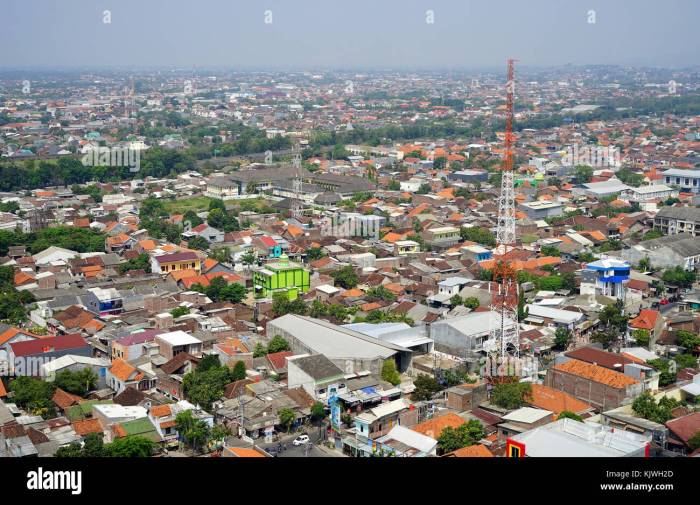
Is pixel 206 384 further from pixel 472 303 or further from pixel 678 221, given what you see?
pixel 678 221

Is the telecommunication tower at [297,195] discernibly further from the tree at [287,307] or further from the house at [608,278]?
the house at [608,278]

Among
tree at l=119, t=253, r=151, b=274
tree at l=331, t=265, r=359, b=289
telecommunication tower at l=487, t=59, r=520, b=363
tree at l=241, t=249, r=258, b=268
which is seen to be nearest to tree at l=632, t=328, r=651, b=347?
telecommunication tower at l=487, t=59, r=520, b=363

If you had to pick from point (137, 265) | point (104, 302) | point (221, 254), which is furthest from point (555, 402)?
point (137, 265)

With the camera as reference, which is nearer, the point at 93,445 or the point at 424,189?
the point at 93,445

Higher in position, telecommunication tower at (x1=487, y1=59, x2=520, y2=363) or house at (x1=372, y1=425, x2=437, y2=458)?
telecommunication tower at (x1=487, y1=59, x2=520, y2=363)

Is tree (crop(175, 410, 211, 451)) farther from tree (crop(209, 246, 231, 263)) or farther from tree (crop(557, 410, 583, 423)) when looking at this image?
tree (crop(209, 246, 231, 263))

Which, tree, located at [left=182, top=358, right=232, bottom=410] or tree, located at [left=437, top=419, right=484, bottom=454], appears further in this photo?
tree, located at [left=182, top=358, right=232, bottom=410]

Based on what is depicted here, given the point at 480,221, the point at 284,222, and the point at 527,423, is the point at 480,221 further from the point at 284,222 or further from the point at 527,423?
the point at 527,423
